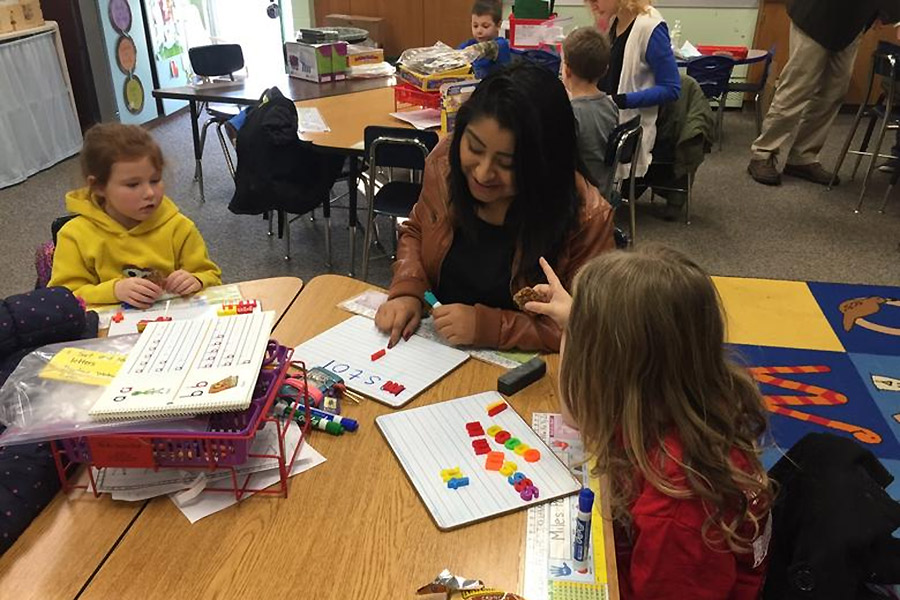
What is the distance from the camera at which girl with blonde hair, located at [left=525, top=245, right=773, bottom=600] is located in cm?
Result: 94

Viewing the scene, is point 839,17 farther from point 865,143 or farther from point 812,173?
point 812,173

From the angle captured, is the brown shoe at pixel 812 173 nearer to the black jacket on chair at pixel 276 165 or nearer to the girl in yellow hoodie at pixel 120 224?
the black jacket on chair at pixel 276 165

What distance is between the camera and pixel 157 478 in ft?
3.44

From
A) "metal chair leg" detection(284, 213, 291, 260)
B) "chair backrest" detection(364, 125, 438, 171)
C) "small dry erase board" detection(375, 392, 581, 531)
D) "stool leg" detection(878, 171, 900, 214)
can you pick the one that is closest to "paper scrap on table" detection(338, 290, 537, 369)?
"small dry erase board" detection(375, 392, 581, 531)

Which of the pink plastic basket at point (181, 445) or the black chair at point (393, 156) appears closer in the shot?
the pink plastic basket at point (181, 445)

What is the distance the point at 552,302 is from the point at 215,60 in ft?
11.6

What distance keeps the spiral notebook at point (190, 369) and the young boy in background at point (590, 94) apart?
7.32 feet

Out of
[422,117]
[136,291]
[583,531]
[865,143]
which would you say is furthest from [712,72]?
[583,531]

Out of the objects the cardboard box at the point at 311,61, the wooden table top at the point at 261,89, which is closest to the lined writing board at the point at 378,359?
the wooden table top at the point at 261,89

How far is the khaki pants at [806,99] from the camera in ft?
14.5

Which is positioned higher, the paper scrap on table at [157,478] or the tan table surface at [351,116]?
the paper scrap on table at [157,478]

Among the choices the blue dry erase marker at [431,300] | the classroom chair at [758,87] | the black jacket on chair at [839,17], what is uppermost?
the black jacket on chair at [839,17]

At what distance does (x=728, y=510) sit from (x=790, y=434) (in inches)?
61.4

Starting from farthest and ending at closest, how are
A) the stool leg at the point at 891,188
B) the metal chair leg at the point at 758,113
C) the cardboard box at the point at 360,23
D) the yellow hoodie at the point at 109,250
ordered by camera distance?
the cardboard box at the point at 360,23 → the metal chair leg at the point at 758,113 → the stool leg at the point at 891,188 → the yellow hoodie at the point at 109,250
